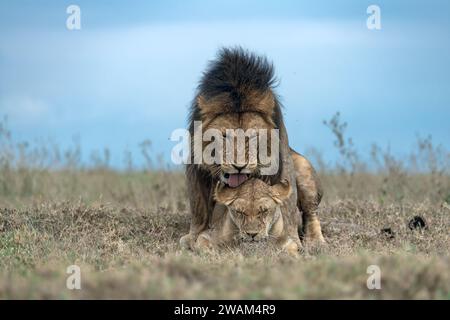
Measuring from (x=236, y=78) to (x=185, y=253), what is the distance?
202cm

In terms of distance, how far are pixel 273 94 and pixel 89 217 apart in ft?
10.8

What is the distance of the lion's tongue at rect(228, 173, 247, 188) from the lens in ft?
28.6

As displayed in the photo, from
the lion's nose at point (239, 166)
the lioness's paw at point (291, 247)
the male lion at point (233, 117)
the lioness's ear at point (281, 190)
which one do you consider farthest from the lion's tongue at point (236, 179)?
the lioness's paw at point (291, 247)

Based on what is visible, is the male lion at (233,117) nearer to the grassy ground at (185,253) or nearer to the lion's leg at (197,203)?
the lion's leg at (197,203)

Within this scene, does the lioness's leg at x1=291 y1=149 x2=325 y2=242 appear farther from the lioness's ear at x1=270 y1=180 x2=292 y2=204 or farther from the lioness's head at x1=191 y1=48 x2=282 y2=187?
the lioness's ear at x1=270 y1=180 x2=292 y2=204

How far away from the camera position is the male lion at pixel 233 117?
29.1 feet

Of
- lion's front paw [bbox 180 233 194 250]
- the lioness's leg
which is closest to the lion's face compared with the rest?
lion's front paw [bbox 180 233 194 250]

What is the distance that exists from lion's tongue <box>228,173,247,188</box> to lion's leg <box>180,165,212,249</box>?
103 centimetres

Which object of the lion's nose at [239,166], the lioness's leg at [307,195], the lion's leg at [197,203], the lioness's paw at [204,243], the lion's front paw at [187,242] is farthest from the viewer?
the lioness's leg at [307,195]

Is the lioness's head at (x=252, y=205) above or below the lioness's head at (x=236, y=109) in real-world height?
below

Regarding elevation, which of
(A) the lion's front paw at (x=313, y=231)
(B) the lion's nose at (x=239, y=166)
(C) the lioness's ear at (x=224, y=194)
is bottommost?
(A) the lion's front paw at (x=313, y=231)

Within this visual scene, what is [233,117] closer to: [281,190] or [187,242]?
[281,190]
